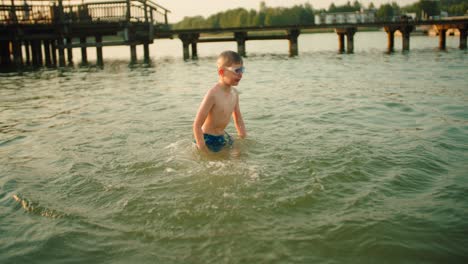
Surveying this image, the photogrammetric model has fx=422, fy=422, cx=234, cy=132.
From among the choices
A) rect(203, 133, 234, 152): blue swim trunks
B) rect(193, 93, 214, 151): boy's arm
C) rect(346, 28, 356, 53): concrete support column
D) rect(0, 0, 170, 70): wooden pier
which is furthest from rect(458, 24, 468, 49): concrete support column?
rect(193, 93, 214, 151): boy's arm

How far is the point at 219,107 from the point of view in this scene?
4.81m

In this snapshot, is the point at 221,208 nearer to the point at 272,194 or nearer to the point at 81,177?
the point at 272,194

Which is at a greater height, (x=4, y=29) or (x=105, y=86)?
(x=4, y=29)

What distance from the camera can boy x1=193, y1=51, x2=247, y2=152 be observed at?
453 cm

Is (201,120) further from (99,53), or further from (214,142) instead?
(99,53)

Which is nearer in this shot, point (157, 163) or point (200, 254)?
point (200, 254)

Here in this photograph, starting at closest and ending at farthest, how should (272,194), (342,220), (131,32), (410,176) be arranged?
(342,220)
(272,194)
(410,176)
(131,32)

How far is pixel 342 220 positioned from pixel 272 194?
72 centimetres

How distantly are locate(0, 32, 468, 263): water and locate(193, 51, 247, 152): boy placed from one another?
8.8 inches

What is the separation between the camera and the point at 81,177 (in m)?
4.57

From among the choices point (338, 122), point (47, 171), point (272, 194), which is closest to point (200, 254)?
point (272, 194)

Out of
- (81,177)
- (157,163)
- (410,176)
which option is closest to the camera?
(410,176)

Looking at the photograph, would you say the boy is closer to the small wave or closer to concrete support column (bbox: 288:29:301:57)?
the small wave

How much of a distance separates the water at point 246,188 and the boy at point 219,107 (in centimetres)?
22
